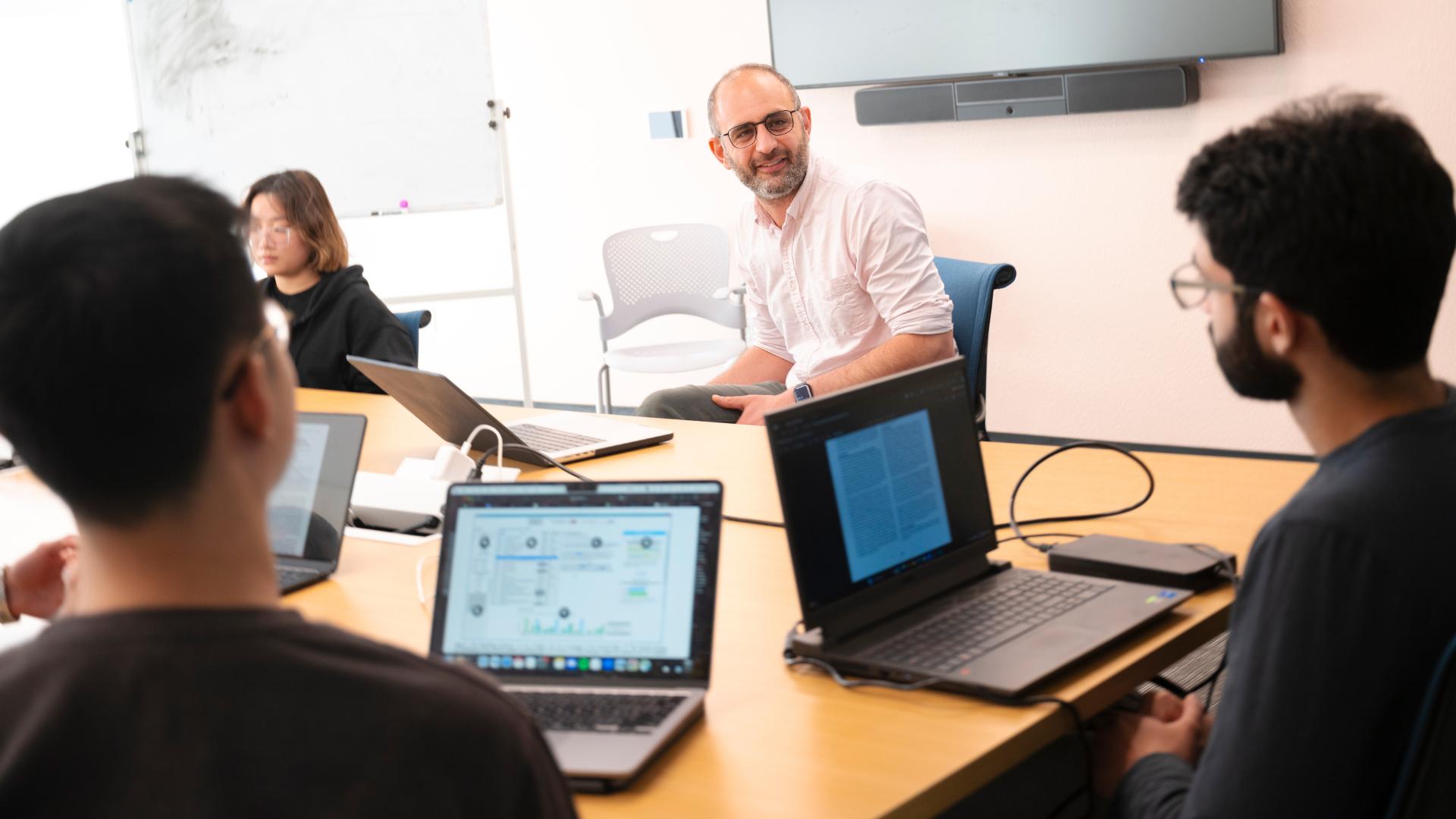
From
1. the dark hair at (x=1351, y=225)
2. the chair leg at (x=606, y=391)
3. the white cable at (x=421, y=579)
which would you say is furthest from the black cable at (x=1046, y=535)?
the chair leg at (x=606, y=391)

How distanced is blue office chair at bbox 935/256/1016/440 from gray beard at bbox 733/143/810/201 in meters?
0.40

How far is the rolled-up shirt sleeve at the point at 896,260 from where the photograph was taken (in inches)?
116

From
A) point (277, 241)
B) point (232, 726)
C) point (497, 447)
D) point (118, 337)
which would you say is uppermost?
point (277, 241)

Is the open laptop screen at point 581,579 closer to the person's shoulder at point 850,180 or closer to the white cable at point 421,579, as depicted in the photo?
the white cable at point 421,579

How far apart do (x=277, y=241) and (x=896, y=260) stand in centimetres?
150

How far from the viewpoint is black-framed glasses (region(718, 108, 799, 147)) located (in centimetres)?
313

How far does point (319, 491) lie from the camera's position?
1886mm

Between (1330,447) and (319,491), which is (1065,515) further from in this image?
(319,491)

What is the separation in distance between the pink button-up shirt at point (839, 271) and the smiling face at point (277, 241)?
1.08 m

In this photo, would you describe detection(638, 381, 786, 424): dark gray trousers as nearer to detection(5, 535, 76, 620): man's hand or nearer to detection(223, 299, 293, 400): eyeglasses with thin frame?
detection(5, 535, 76, 620): man's hand

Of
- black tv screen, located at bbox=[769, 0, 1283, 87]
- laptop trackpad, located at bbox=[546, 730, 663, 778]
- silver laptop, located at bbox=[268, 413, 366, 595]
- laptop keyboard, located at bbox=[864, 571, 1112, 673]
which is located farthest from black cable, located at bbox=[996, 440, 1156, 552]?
black tv screen, located at bbox=[769, 0, 1283, 87]

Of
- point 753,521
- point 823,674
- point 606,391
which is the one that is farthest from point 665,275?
point 823,674

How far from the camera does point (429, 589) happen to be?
5.87 feet

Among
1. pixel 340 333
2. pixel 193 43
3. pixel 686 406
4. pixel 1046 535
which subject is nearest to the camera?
pixel 1046 535
